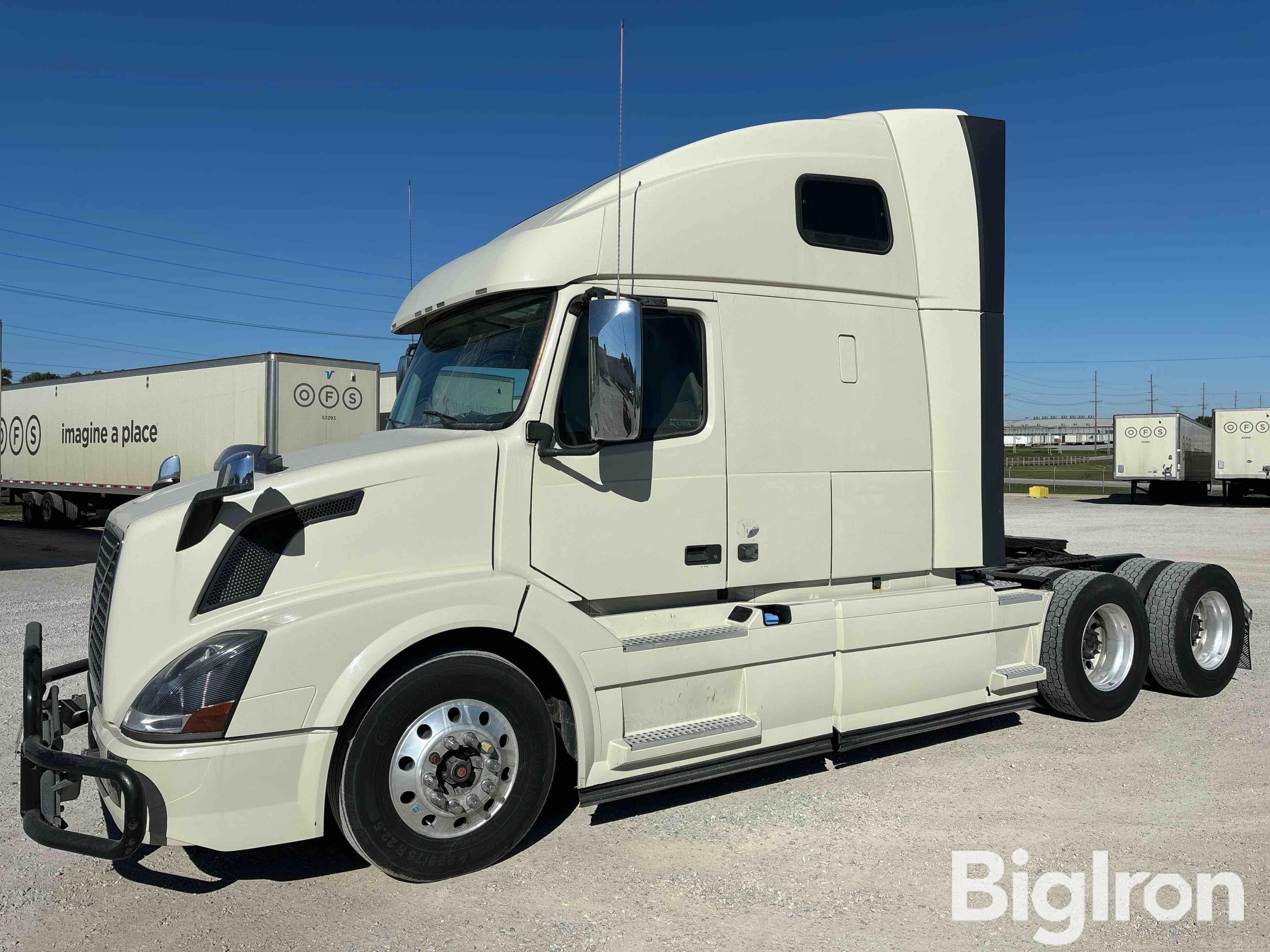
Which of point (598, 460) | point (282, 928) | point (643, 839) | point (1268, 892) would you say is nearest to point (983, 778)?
point (1268, 892)

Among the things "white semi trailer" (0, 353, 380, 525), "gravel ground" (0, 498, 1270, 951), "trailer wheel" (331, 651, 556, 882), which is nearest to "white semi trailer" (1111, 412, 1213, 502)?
"white semi trailer" (0, 353, 380, 525)

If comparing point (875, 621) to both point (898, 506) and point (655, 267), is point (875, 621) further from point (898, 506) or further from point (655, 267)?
point (655, 267)

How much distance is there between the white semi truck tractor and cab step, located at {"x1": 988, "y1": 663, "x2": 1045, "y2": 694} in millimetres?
31

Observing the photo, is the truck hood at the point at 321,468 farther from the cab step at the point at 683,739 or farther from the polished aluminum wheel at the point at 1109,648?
the polished aluminum wheel at the point at 1109,648

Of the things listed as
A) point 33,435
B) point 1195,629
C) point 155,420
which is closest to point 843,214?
point 1195,629

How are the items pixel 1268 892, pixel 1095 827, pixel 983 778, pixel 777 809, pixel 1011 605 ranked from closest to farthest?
1. pixel 1268 892
2. pixel 1095 827
3. pixel 777 809
4. pixel 983 778
5. pixel 1011 605

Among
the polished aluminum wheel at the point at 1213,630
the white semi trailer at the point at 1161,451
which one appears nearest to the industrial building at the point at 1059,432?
the white semi trailer at the point at 1161,451

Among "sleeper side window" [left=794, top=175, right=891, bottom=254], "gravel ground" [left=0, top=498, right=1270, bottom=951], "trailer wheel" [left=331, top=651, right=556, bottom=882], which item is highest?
"sleeper side window" [left=794, top=175, right=891, bottom=254]

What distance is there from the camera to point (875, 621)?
521 cm

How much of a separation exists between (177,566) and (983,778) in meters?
4.34

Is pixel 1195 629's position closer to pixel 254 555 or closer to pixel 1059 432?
pixel 254 555

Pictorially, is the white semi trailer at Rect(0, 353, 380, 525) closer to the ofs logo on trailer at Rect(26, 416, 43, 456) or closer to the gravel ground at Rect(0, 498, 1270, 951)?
the ofs logo on trailer at Rect(26, 416, 43, 456)

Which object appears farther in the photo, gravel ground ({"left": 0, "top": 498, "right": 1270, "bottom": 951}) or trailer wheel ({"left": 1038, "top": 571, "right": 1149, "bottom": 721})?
trailer wheel ({"left": 1038, "top": 571, "right": 1149, "bottom": 721})

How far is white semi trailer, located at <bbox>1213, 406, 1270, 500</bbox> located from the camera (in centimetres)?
3198
